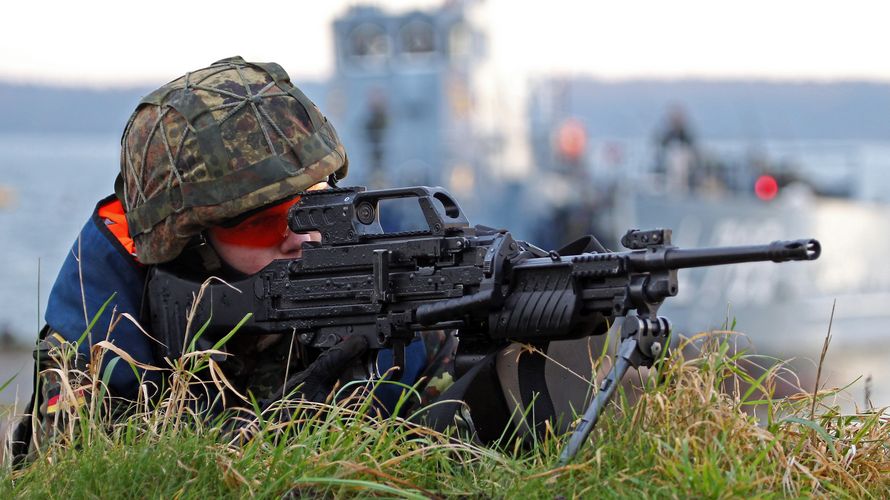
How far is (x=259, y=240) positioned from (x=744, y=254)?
6.57 feet

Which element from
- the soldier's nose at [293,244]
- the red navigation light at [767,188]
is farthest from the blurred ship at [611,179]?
the soldier's nose at [293,244]

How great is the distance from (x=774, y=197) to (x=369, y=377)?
1806cm

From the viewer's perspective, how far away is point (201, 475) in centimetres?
337

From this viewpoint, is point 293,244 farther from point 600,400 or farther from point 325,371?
point 600,400

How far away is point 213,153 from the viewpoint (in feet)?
14.6

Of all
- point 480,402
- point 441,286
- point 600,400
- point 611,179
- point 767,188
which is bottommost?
point 611,179

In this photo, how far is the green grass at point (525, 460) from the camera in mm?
3178

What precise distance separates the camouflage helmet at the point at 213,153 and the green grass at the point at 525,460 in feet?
3.18

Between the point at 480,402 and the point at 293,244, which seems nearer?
the point at 480,402

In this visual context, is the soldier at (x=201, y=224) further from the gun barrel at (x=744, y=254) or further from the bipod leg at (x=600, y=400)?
the gun barrel at (x=744, y=254)

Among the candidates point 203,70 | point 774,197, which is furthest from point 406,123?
point 203,70

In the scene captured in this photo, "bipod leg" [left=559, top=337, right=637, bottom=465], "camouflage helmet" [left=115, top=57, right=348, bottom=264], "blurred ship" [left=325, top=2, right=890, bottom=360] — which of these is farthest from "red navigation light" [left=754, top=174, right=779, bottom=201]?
"bipod leg" [left=559, top=337, right=637, bottom=465]

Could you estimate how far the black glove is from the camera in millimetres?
4184

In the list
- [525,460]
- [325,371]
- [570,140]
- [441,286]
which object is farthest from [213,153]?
[570,140]
